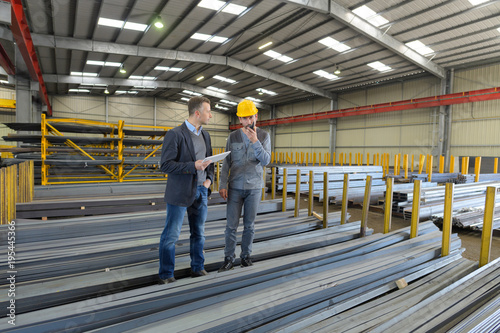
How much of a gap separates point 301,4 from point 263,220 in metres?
8.04

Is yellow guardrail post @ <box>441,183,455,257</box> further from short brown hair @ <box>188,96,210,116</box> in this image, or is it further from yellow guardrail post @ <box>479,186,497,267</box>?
short brown hair @ <box>188,96,210,116</box>

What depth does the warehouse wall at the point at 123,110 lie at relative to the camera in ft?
74.0

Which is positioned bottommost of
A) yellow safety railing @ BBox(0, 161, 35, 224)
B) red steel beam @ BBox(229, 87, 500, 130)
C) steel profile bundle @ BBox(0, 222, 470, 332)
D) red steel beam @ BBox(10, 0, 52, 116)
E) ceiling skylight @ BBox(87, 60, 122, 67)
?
steel profile bundle @ BBox(0, 222, 470, 332)

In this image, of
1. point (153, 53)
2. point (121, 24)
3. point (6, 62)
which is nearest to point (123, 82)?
point (153, 53)

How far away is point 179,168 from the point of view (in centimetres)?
240

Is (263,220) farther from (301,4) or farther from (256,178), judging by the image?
(301,4)

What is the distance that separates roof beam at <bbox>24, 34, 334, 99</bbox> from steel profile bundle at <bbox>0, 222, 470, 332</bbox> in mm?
12846

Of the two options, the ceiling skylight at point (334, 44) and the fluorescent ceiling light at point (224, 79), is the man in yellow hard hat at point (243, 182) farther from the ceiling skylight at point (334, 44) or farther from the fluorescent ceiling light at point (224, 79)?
the fluorescent ceiling light at point (224, 79)

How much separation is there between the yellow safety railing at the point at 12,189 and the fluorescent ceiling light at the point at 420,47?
14480 mm

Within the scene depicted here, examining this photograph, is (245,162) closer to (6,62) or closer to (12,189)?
(12,189)

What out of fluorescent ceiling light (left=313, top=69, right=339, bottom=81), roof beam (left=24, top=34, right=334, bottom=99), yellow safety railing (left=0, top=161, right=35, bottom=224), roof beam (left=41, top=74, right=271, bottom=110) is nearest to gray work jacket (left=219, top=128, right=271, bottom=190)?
yellow safety railing (left=0, top=161, right=35, bottom=224)

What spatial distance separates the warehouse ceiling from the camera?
10.1 meters

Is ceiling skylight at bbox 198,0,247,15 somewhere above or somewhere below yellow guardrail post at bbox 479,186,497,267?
above

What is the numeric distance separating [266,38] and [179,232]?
1246cm
